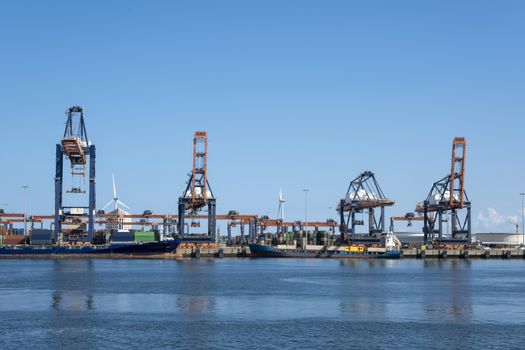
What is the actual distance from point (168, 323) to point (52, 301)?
17.7 meters

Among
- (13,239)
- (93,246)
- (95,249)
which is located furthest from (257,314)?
(13,239)

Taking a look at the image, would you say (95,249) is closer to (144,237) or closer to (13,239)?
(144,237)

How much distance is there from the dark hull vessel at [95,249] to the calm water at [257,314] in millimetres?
65496

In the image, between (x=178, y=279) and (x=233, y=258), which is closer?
(x=178, y=279)

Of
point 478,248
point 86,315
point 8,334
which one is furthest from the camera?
point 478,248

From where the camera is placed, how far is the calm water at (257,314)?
150 ft

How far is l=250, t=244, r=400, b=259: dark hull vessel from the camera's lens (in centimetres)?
17375

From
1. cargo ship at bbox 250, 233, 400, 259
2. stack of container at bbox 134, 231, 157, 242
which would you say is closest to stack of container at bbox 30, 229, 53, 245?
stack of container at bbox 134, 231, 157, 242

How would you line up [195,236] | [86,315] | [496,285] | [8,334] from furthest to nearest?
[195,236] → [496,285] → [86,315] → [8,334]

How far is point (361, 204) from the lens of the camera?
577ft

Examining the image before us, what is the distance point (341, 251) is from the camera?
6875 inches

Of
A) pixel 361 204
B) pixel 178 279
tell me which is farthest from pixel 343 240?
pixel 178 279

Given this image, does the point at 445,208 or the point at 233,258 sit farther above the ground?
the point at 445,208

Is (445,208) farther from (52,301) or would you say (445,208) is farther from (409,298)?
(52,301)
